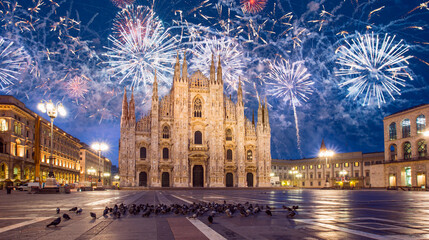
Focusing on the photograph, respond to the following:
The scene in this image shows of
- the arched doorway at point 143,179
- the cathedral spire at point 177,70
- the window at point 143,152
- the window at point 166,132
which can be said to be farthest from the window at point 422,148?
the window at point 143,152

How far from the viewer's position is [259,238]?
662cm

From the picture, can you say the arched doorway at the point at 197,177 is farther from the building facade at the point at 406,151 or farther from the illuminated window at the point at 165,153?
the building facade at the point at 406,151

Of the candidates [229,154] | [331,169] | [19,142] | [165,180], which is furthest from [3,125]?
[331,169]

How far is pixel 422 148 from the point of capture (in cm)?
6519

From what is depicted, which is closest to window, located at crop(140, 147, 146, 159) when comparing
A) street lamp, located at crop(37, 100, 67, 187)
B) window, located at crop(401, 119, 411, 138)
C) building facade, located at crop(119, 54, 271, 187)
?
building facade, located at crop(119, 54, 271, 187)

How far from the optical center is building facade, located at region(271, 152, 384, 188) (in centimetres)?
9019

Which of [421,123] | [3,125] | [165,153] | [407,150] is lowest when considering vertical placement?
[165,153]

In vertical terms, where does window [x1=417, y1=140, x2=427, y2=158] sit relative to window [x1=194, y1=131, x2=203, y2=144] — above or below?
below

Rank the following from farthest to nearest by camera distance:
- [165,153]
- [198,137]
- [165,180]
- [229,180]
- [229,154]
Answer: [229,154] < [229,180] < [198,137] < [165,153] < [165,180]

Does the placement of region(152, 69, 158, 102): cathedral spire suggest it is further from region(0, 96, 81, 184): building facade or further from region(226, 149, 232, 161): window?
region(0, 96, 81, 184): building facade

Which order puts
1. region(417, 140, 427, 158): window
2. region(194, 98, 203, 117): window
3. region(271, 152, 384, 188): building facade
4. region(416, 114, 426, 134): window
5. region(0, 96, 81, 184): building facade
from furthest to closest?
region(271, 152, 384, 188): building facade → region(194, 98, 203, 117): window → region(417, 140, 427, 158): window → region(416, 114, 426, 134): window → region(0, 96, 81, 184): building facade

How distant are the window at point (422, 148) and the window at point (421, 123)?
6.47ft

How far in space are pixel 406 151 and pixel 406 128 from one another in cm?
437

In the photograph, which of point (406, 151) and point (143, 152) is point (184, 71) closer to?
point (143, 152)
